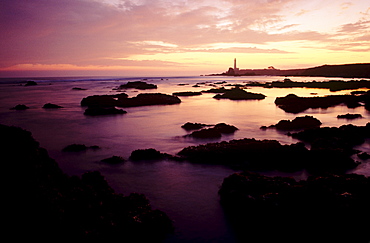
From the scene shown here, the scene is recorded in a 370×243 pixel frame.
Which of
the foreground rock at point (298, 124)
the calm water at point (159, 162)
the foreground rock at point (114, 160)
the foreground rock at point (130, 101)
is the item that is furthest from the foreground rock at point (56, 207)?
the foreground rock at point (130, 101)

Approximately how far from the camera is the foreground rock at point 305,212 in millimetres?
5738

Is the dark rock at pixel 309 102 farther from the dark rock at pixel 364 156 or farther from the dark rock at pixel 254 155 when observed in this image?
the dark rock at pixel 254 155

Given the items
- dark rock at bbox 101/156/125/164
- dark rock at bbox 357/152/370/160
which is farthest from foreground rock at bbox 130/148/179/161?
dark rock at bbox 357/152/370/160

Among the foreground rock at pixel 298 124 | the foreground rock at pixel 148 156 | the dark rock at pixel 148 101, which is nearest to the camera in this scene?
the foreground rock at pixel 148 156

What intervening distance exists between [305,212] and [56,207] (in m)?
5.93

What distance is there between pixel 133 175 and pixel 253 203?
5.96m

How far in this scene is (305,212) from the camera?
599 cm

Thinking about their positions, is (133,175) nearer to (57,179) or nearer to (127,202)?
(127,202)

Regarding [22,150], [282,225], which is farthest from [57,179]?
[282,225]

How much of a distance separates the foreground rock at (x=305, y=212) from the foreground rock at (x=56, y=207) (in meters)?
2.35

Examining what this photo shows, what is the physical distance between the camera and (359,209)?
19.4 ft

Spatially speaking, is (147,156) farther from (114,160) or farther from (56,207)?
(56,207)

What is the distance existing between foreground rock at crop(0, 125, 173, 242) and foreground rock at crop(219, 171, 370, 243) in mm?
2354

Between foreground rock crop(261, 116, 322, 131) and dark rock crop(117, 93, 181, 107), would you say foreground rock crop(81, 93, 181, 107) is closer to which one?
dark rock crop(117, 93, 181, 107)
